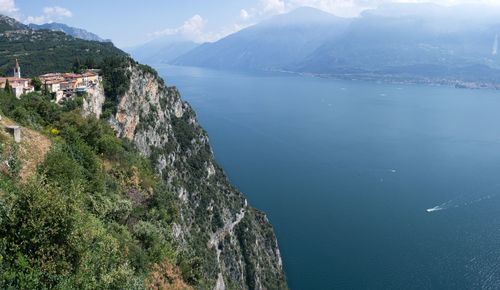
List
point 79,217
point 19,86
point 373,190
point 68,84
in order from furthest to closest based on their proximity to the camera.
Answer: point 373,190
point 68,84
point 19,86
point 79,217

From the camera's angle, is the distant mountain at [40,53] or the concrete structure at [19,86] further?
the distant mountain at [40,53]

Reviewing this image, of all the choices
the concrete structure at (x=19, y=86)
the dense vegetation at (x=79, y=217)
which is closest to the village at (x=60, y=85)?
the concrete structure at (x=19, y=86)

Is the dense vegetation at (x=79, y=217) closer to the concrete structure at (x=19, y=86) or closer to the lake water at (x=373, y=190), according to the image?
the concrete structure at (x=19, y=86)

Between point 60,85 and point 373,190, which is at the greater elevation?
point 60,85

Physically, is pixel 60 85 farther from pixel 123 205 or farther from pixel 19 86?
pixel 123 205

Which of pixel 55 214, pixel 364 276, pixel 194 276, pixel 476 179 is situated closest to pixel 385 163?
pixel 476 179

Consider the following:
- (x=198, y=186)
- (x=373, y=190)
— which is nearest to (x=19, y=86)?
(x=198, y=186)
